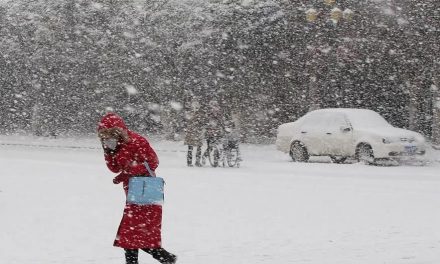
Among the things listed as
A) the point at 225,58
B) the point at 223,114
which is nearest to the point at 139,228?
the point at 223,114

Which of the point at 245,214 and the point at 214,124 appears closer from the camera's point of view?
the point at 245,214

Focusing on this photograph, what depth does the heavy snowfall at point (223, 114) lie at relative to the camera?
9.65m

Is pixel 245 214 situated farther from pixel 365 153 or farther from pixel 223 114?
pixel 365 153

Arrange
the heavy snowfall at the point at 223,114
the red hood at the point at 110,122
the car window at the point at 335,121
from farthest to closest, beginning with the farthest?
the car window at the point at 335,121, the heavy snowfall at the point at 223,114, the red hood at the point at 110,122

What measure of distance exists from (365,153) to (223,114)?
12.7 ft

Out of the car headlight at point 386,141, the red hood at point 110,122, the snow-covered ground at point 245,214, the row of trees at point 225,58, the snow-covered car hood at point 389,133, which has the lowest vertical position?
the snow-covered ground at point 245,214

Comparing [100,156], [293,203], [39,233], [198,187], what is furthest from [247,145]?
[39,233]

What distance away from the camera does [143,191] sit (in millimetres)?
6746

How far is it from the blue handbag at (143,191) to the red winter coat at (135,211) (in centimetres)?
6

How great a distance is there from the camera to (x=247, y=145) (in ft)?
102

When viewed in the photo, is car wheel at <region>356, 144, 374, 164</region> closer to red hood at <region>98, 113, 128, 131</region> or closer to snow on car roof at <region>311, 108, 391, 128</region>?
snow on car roof at <region>311, 108, 391, 128</region>

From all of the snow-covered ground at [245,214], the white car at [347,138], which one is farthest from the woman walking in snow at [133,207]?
the white car at [347,138]

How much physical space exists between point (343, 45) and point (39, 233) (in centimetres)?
2065

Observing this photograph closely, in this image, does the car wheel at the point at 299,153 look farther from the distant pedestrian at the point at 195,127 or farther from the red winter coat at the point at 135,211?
the red winter coat at the point at 135,211
